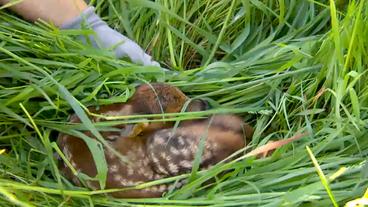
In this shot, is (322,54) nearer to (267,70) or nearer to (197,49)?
(267,70)

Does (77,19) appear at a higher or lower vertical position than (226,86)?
higher

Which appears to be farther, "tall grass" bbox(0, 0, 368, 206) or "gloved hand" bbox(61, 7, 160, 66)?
"gloved hand" bbox(61, 7, 160, 66)

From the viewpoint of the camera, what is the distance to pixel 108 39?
Result: 1.88 m

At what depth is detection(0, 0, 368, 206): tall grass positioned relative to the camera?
1.55 metres

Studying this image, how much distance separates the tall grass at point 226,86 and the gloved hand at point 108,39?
0.07 metres

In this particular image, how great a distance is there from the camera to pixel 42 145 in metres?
1.70

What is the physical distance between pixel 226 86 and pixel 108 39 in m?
0.32

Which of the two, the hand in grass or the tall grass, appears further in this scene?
the hand in grass

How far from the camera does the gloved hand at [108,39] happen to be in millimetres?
1857

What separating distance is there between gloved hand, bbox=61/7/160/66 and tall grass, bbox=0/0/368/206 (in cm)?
7

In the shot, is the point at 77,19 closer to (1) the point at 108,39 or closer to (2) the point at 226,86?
(1) the point at 108,39

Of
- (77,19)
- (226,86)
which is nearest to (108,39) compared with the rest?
(77,19)

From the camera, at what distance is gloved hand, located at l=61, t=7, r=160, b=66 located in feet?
6.09

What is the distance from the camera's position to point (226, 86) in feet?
5.89
